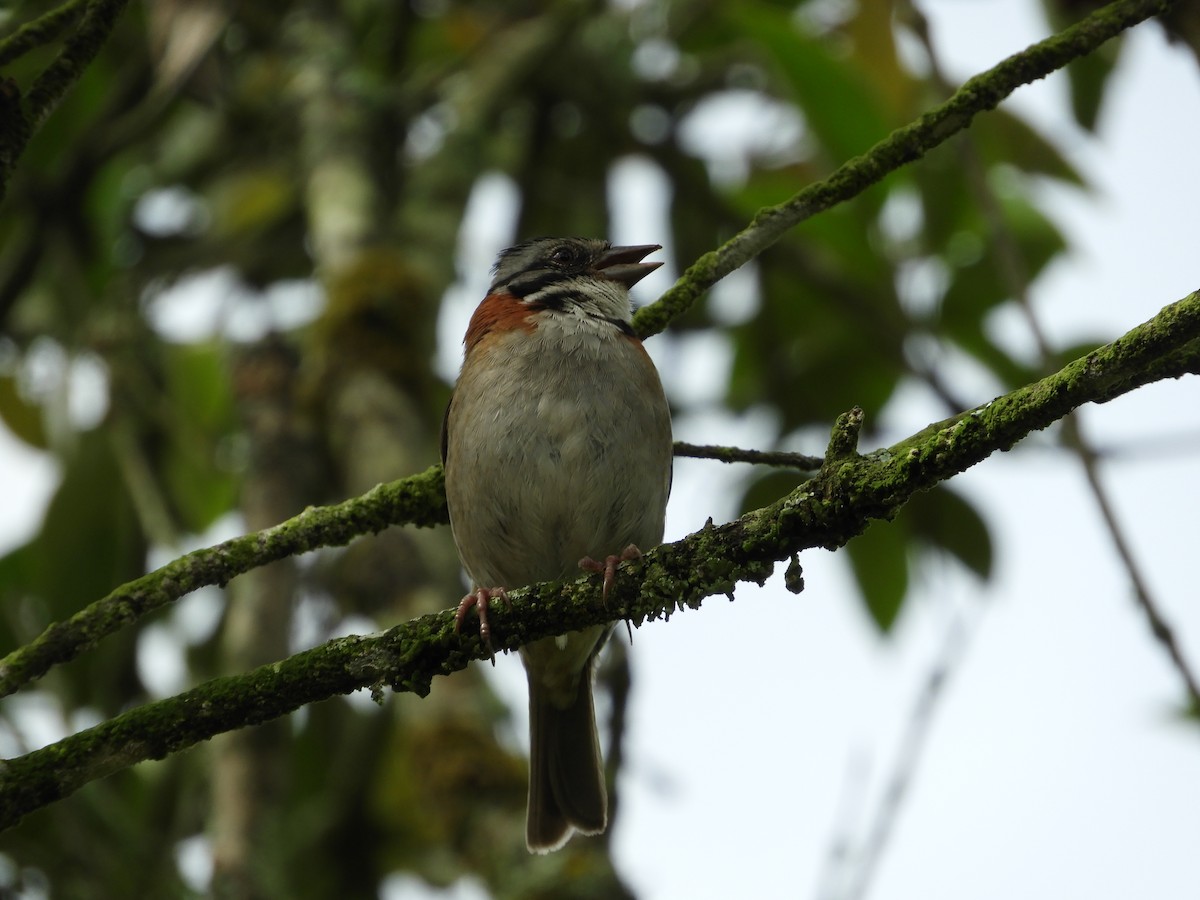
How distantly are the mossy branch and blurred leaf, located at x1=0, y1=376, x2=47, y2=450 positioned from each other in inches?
164

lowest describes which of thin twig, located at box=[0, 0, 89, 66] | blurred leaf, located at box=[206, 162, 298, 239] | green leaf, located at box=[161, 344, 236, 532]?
thin twig, located at box=[0, 0, 89, 66]

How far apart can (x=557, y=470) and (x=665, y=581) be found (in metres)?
1.83

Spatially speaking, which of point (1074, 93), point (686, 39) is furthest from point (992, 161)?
point (686, 39)

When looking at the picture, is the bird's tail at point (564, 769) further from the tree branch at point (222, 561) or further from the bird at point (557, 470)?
the tree branch at point (222, 561)

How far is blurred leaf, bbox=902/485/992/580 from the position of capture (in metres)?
5.33

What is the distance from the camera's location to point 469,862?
4133 mm

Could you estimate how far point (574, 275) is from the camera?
5250 mm

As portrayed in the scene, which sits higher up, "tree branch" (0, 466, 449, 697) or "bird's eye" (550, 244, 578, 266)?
"bird's eye" (550, 244, 578, 266)

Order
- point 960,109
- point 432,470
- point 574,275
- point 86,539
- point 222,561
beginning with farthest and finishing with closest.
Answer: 1. point 86,539
2. point 574,275
3. point 432,470
4. point 960,109
5. point 222,561

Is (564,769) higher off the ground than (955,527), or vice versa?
(955,527)

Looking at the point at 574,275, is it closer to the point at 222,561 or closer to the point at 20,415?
the point at 222,561

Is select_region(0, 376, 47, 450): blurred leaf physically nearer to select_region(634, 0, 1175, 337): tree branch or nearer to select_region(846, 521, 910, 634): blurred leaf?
select_region(846, 521, 910, 634): blurred leaf

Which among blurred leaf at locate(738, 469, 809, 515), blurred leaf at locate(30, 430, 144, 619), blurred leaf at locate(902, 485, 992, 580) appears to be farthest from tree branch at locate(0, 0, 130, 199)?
blurred leaf at locate(902, 485, 992, 580)

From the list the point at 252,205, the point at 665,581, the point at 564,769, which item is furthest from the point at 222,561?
the point at 252,205
